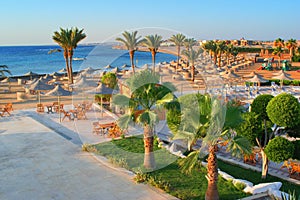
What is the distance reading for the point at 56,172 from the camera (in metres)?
10.5

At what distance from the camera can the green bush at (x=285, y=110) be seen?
8.59 m

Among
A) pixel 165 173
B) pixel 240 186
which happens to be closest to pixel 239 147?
pixel 240 186

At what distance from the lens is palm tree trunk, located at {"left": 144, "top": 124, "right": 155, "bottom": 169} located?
9905mm

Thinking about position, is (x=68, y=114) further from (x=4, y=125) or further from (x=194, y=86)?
(x=194, y=86)

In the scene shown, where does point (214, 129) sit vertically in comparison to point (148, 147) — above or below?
above

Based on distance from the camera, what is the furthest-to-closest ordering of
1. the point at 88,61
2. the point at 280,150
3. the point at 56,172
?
the point at 88,61 → the point at 56,172 → the point at 280,150

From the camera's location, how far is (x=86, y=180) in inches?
387

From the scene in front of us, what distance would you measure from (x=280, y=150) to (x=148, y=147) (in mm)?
3916

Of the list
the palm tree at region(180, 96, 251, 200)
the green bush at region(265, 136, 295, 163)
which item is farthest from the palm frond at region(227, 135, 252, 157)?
the green bush at region(265, 136, 295, 163)

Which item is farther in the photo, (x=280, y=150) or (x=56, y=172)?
(x=56, y=172)

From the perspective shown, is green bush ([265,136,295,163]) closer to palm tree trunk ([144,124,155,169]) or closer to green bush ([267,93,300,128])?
green bush ([267,93,300,128])

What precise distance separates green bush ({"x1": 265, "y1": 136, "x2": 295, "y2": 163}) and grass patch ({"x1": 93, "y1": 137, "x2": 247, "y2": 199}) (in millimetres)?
1425

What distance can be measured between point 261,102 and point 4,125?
13.3m

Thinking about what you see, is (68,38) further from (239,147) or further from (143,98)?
(239,147)
